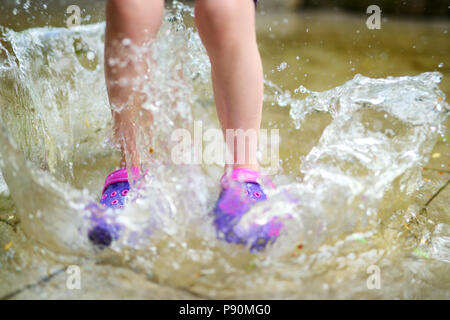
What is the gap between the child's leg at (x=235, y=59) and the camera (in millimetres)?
887

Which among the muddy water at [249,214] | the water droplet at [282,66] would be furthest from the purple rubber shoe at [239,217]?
the water droplet at [282,66]

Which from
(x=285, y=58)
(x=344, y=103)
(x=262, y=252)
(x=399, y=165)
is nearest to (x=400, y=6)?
(x=285, y=58)

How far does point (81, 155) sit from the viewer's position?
4.29ft

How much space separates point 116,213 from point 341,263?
1.38 feet

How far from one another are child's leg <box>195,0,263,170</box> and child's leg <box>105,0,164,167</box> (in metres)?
0.11

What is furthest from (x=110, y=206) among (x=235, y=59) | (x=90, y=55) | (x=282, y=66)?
(x=282, y=66)

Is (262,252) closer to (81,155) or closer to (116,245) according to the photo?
(116,245)

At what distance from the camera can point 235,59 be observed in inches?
36.4

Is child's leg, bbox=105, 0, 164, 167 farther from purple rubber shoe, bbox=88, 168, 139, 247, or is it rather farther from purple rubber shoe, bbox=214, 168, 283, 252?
purple rubber shoe, bbox=214, 168, 283, 252

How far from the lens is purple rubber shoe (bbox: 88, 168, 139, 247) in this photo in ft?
2.69

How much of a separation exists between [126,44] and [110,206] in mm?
323

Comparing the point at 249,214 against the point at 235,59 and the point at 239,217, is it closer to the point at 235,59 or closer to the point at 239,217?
the point at 239,217

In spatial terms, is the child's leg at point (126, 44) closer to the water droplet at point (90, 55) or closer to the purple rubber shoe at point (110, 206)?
the purple rubber shoe at point (110, 206)

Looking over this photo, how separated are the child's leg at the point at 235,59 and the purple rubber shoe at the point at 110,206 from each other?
9.5 inches
